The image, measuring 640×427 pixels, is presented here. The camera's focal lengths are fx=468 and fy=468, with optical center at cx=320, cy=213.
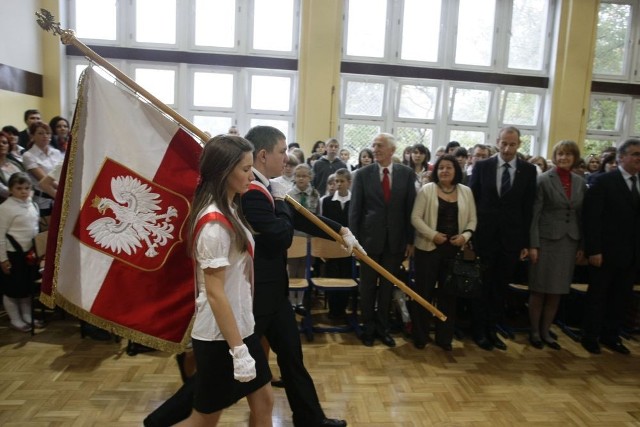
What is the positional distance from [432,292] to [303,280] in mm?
1098

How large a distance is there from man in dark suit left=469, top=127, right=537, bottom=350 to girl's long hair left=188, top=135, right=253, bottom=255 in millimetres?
2832

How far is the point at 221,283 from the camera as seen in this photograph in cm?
153

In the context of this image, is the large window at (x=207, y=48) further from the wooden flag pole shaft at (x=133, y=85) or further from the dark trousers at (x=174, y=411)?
the dark trousers at (x=174, y=411)

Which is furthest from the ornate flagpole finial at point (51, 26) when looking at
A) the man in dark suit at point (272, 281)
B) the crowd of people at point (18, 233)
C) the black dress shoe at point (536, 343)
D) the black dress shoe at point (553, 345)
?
the black dress shoe at point (553, 345)

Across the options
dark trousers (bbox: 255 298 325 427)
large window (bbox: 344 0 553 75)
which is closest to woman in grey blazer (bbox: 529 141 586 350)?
dark trousers (bbox: 255 298 325 427)

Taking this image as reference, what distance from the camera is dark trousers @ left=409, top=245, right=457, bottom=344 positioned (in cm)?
379

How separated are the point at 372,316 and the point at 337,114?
5.27 metres

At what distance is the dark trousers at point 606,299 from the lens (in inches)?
155

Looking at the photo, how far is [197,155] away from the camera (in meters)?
2.40

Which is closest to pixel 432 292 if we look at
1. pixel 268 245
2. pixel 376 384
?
pixel 376 384

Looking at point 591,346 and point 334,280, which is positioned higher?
point 334,280

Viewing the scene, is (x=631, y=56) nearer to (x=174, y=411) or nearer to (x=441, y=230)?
(x=441, y=230)

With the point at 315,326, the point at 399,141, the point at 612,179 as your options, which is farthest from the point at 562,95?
the point at 315,326

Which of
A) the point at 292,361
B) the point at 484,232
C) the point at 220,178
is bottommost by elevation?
the point at 292,361
